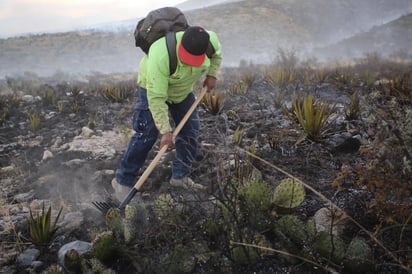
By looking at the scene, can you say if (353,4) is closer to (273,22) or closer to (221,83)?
(273,22)

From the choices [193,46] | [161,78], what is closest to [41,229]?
[161,78]

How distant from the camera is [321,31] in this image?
32125 mm

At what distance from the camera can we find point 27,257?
2.15 m

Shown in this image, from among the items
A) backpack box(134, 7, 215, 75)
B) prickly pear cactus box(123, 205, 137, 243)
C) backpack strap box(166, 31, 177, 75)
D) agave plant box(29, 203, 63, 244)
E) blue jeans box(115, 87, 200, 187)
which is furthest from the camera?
blue jeans box(115, 87, 200, 187)

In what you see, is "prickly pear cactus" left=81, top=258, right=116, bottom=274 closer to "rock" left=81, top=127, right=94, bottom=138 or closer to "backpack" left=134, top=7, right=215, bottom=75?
"backpack" left=134, top=7, right=215, bottom=75

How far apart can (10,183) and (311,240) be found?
325 centimetres

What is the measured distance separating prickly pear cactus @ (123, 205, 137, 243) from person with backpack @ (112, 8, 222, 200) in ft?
1.30

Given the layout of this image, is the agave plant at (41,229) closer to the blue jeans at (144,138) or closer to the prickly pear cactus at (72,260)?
the prickly pear cactus at (72,260)

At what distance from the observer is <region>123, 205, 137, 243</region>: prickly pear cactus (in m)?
1.98

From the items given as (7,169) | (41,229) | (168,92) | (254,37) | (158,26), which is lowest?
(254,37)

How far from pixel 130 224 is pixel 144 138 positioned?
0.98m

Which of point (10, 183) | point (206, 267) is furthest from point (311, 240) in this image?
point (10, 183)

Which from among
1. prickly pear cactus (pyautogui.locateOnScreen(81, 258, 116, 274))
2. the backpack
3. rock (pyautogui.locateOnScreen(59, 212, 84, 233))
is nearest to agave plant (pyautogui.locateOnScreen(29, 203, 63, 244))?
rock (pyautogui.locateOnScreen(59, 212, 84, 233))

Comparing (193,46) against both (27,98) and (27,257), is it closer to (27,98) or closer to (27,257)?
(27,257)
